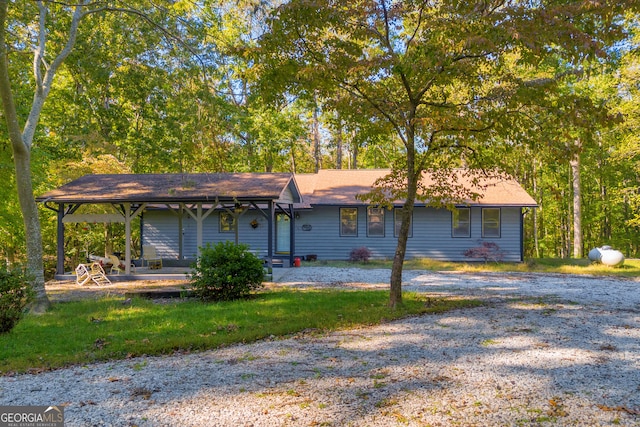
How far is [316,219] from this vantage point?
64.2ft

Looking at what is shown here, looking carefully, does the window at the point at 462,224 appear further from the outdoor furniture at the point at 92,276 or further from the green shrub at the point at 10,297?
the green shrub at the point at 10,297

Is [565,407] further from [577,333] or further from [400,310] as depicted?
[400,310]

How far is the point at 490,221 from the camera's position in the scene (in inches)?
754

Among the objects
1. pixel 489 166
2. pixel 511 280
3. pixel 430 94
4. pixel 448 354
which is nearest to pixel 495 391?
pixel 448 354

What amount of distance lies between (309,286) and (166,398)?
7979mm

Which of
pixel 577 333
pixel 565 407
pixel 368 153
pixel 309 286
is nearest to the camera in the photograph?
pixel 565 407

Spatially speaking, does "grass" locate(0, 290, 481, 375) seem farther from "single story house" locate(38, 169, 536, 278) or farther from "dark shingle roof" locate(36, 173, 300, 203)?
"single story house" locate(38, 169, 536, 278)

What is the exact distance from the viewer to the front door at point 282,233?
64.3 feet

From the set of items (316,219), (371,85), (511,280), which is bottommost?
(511,280)

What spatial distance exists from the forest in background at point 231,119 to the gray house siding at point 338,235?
2.22 meters

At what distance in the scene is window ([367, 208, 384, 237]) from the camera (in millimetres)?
19516

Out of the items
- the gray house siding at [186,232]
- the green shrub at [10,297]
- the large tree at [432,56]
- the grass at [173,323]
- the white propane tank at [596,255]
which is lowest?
the grass at [173,323]

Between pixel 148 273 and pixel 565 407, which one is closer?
pixel 565 407

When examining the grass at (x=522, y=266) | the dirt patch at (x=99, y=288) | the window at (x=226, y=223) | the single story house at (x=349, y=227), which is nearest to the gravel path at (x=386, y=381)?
the dirt patch at (x=99, y=288)
